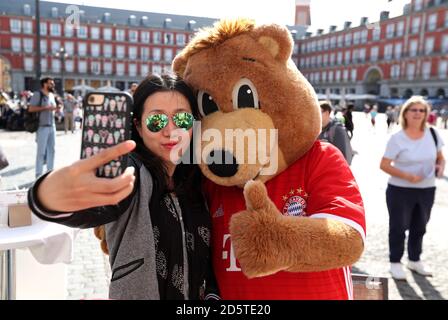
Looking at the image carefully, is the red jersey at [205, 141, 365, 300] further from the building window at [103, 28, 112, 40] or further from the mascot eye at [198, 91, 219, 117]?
the building window at [103, 28, 112, 40]

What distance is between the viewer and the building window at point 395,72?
152ft

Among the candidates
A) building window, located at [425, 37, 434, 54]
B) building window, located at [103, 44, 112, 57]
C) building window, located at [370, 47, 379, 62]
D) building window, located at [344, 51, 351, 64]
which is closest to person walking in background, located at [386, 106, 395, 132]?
building window, located at [425, 37, 434, 54]

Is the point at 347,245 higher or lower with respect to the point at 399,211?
higher

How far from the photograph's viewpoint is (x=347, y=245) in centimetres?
136

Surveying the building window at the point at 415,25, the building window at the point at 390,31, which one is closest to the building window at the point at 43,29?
the building window at the point at 390,31

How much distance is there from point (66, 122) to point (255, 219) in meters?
16.8

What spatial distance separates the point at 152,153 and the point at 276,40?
67cm

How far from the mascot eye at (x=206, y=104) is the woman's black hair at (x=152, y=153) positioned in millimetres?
37

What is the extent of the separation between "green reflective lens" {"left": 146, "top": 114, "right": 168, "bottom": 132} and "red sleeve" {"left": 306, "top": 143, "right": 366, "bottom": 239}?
1.92 ft

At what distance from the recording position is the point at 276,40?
1676mm

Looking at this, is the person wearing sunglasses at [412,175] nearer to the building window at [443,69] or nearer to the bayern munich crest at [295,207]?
the bayern munich crest at [295,207]

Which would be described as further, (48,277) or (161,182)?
(48,277)
